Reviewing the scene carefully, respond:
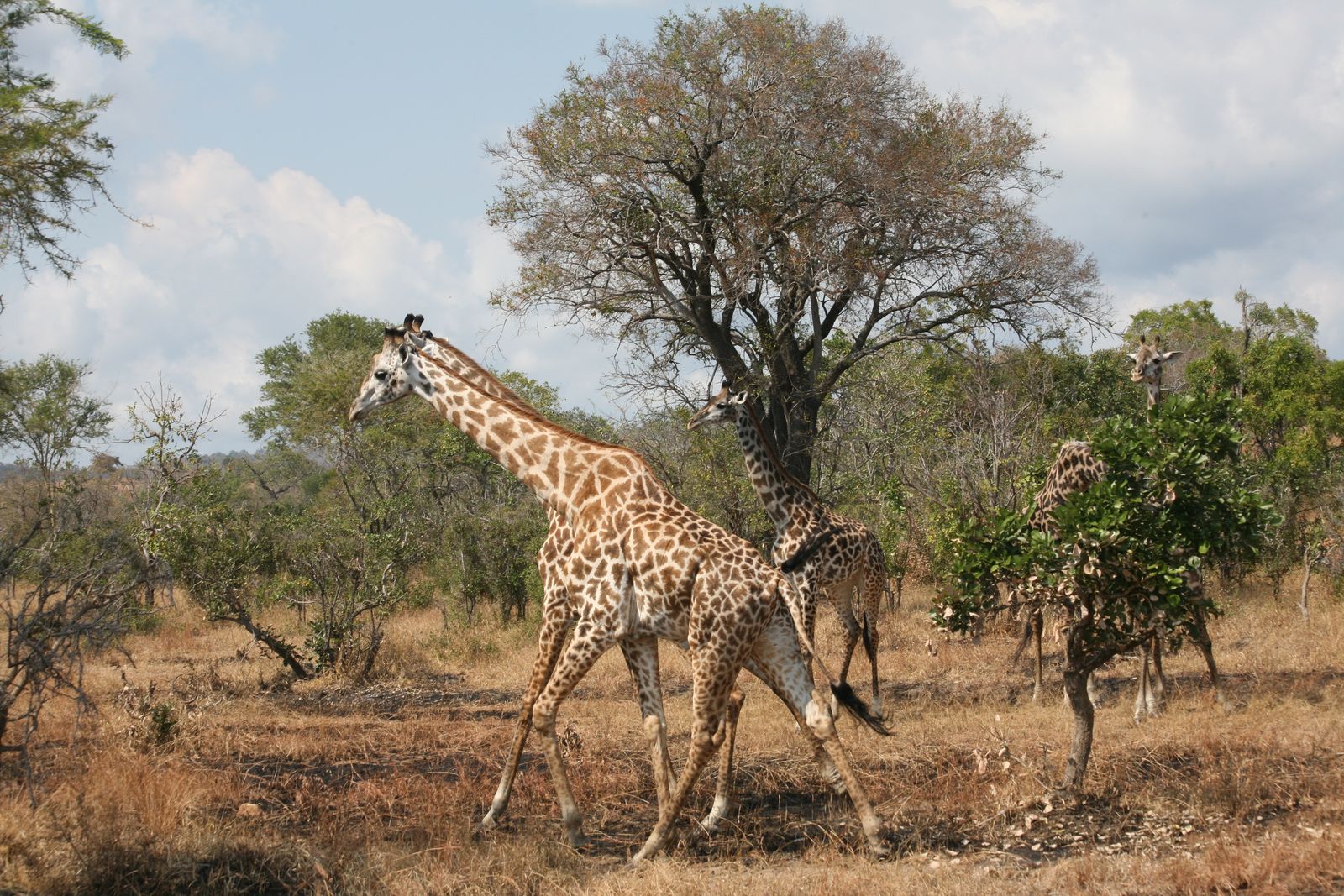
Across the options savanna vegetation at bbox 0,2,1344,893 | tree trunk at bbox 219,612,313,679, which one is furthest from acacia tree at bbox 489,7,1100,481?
tree trunk at bbox 219,612,313,679

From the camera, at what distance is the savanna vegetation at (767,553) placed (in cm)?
613

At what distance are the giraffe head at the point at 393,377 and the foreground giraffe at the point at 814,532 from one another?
134 inches

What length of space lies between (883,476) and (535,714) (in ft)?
37.7

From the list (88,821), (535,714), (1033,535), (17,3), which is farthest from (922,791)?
(17,3)

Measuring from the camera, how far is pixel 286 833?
6.57 metres

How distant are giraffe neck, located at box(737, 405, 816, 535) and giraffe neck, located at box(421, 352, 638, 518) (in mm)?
3148

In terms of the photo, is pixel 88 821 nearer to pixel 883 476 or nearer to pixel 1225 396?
pixel 1225 396

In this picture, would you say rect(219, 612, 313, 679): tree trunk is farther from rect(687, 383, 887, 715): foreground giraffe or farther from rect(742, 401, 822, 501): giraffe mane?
rect(742, 401, 822, 501): giraffe mane

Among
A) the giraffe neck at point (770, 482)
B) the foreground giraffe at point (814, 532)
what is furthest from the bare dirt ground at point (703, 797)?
the giraffe neck at point (770, 482)

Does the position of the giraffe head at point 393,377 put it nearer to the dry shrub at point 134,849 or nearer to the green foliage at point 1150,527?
the dry shrub at point 134,849

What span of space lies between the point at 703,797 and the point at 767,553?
808 cm

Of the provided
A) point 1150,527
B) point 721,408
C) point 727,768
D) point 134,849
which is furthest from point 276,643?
point 1150,527

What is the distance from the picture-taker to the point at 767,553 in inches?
615

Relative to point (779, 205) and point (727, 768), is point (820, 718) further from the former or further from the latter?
point (779, 205)
